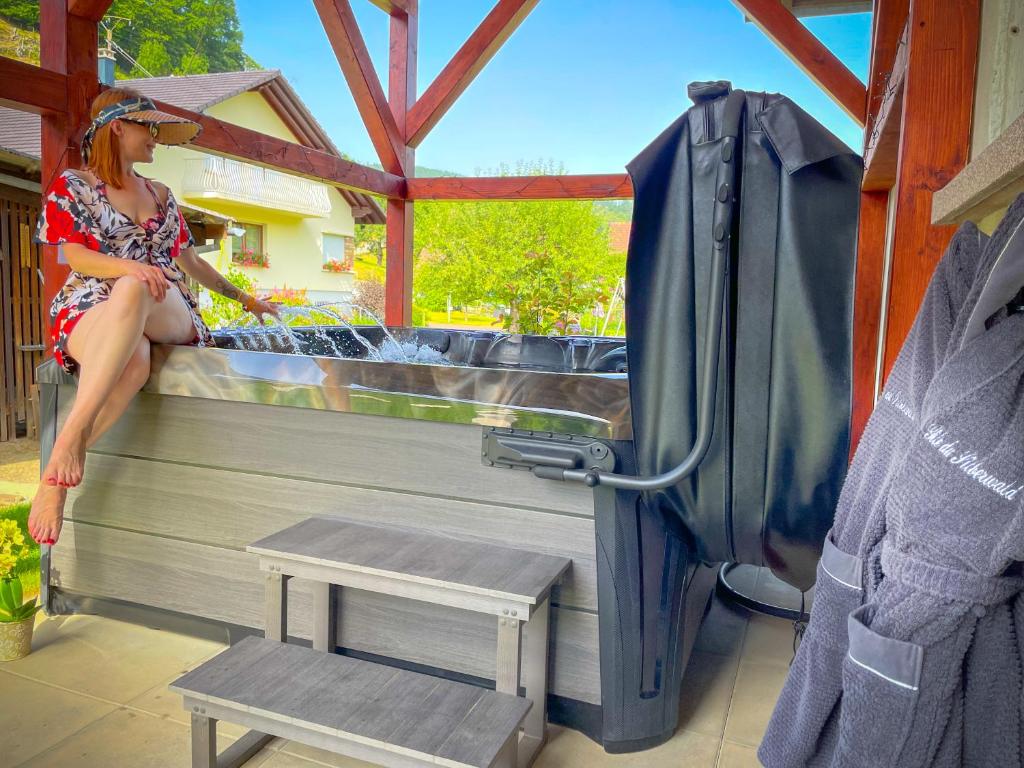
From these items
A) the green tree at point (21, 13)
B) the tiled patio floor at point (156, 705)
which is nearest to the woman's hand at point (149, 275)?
the tiled patio floor at point (156, 705)

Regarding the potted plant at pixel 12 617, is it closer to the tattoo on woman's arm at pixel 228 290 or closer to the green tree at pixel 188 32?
the tattoo on woman's arm at pixel 228 290

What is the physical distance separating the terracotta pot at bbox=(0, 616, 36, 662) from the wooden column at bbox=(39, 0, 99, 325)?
891mm

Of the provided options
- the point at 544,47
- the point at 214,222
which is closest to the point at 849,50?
the point at 544,47

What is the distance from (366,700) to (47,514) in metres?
1.00

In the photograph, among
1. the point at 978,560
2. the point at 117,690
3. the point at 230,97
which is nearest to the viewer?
the point at 978,560

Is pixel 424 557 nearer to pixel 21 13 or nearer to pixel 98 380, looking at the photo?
pixel 98 380

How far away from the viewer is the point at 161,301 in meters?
1.86

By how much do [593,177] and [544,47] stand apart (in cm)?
3611

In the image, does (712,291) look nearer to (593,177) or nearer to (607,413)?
(607,413)

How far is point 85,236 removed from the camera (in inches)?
73.2

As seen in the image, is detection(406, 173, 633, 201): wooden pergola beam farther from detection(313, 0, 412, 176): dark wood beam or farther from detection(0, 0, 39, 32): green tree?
detection(0, 0, 39, 32): green tree

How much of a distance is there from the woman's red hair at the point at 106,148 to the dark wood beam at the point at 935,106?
5.81ft

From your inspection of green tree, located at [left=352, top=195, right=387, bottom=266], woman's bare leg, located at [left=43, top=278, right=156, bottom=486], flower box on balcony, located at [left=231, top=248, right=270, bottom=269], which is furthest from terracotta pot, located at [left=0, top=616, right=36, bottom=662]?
green tree, located at [left=352, top=195, right=387, bottom=266]

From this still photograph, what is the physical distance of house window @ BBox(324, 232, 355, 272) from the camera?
17.9m
